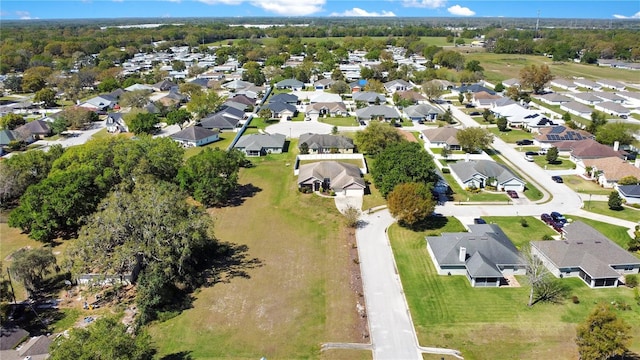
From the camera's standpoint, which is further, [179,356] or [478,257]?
[478,257]

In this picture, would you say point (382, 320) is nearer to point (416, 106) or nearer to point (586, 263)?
point (586, 263)

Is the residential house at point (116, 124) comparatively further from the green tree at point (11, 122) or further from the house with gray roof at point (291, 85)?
the house with gray roof at point (291, 85)

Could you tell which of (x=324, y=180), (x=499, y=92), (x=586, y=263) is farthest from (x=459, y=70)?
(x=586, y=263)

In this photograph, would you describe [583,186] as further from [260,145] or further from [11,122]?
[11,122]

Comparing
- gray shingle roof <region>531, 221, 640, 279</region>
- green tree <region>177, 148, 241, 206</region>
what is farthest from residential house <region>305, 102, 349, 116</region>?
gray shingle roof <region>531, 221, 640, 279</region>

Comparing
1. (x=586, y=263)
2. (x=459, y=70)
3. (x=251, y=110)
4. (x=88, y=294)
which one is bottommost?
(x=88, y=294)

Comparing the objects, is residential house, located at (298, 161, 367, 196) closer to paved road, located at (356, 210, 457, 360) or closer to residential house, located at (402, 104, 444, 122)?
paved road, located at (356, 210, 457, 360)

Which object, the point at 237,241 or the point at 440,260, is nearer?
the point at 440,260

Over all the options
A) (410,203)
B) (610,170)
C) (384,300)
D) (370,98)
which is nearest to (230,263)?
(384,300)
